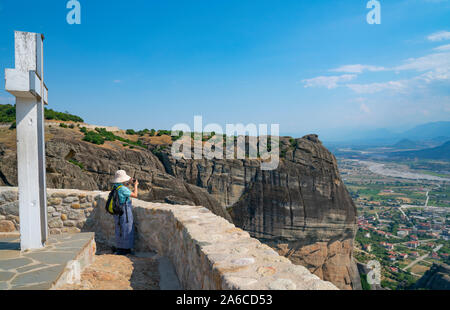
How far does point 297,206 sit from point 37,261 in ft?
84.8

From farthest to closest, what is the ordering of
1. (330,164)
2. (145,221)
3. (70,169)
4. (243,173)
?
(330,164) < (243,173) < (70,169) < (145,221)

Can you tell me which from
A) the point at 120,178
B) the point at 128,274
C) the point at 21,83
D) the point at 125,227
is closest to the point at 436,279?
the point at 125,227

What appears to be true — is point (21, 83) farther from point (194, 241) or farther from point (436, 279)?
point (436, 279)

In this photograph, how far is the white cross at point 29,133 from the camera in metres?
3.45

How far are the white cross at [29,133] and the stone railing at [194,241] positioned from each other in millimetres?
1686

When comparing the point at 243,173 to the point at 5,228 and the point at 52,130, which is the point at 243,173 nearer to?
the point at 52,130

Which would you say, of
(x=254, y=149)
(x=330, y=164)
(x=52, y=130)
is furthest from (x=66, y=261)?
→ (x=330, y=164)

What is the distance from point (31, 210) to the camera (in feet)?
11.7

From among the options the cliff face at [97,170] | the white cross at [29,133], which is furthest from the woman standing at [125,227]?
the cliff face at [97,170]

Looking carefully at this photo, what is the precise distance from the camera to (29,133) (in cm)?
357

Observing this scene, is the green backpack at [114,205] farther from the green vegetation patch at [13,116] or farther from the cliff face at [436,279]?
the cliff face at [436,279]

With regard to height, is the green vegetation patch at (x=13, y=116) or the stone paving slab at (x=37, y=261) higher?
the green vegetation patch at (x=13, y=116)

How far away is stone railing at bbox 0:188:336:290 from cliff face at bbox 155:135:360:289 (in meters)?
20.0
